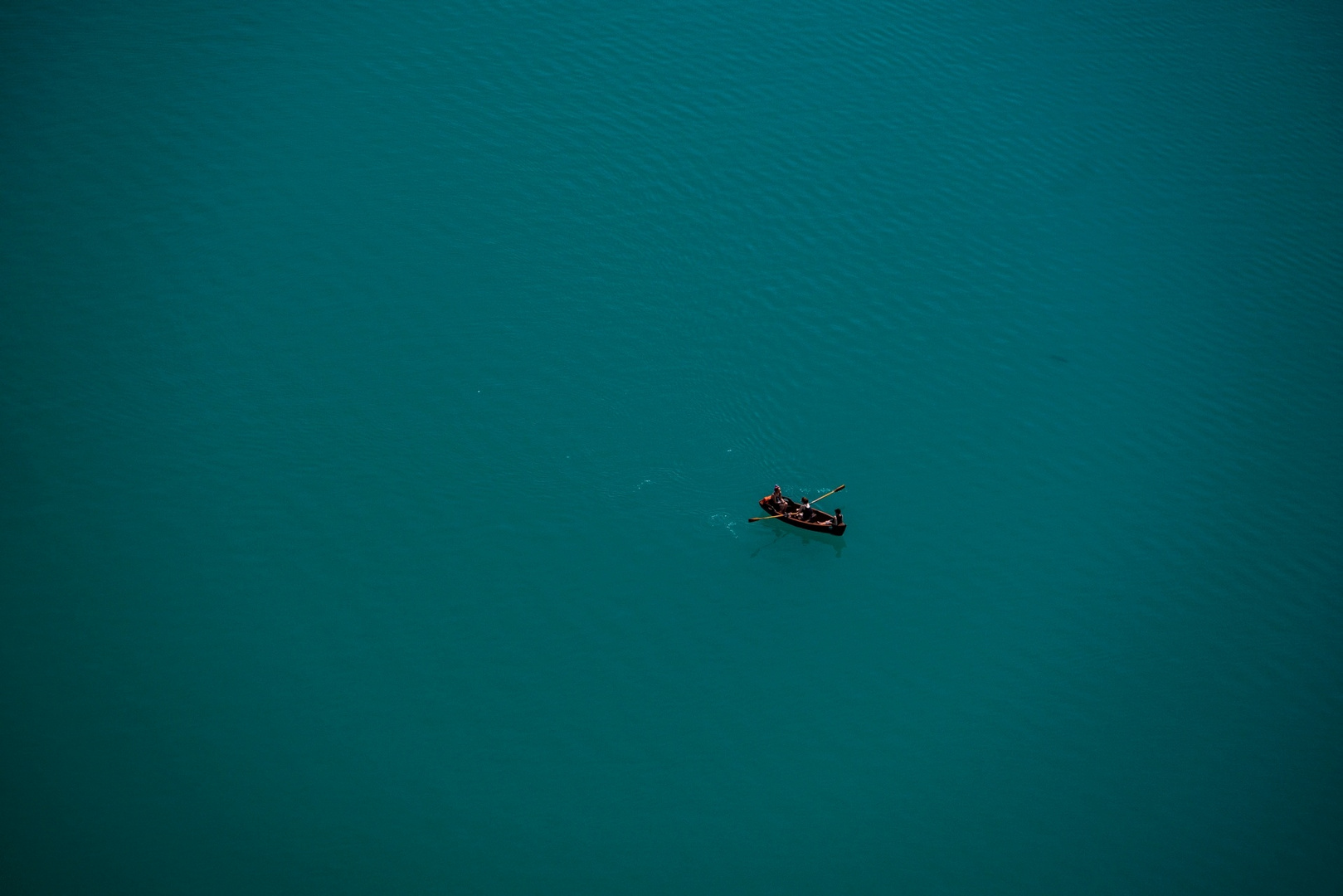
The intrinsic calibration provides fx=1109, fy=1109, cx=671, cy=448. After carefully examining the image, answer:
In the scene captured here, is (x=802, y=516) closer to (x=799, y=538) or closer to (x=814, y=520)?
(x=814, y=520)

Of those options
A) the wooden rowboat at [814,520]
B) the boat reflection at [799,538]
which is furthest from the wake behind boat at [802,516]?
the boat reflection at [799,538]

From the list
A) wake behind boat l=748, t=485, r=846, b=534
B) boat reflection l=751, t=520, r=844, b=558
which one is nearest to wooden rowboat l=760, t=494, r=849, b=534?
wake behind boat l=748, t=485, r=846, b=534

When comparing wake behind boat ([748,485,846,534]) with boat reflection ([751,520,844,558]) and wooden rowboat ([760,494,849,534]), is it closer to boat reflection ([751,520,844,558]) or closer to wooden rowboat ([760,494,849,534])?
wooden rowboat ([760,494,849,534])

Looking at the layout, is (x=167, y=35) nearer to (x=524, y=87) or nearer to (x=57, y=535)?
(x=524, y=87)

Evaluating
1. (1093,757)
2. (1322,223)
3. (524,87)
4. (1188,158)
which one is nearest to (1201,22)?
(1188,158)

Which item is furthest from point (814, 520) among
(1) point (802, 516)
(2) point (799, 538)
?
(2) point (799, 538)

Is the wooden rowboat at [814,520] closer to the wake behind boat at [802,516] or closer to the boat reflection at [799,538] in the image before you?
the wake behind boat at [802,516]

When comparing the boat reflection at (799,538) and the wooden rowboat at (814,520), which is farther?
the boat reflection at (799,538)
